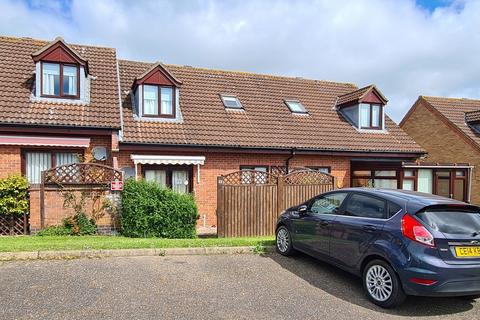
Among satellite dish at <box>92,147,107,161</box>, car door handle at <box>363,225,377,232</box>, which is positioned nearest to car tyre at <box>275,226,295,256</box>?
car door handle at <box>363,225,377,232</box>

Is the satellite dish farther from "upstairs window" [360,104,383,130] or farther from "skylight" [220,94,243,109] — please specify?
"upstairs window" [360,104,383,130]

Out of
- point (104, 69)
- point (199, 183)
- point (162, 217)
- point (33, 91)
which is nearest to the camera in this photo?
point (162, 217)

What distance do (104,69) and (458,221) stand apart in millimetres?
→ 13324

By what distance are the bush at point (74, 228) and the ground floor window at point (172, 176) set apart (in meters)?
3.15

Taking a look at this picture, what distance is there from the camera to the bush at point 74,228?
9.78 meters

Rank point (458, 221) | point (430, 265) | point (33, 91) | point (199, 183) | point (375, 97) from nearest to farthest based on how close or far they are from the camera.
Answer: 1. point (430, 265)
2. point (458, 221)
3. point (33, 91)
4. point (199, 183)
5. point (375, 97)

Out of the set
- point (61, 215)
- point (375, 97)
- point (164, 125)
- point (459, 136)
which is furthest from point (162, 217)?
point (459, 136)

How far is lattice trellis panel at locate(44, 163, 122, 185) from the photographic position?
1016 cm

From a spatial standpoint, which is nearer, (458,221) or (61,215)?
(458,221)

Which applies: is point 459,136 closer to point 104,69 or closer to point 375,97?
point 375,97

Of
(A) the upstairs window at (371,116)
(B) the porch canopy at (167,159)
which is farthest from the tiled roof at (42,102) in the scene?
(A) the upstairs window at (371,116)

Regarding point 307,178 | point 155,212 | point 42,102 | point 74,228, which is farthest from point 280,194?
point 42,102

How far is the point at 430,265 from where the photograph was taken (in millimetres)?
4777

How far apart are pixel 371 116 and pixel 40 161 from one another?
13731 millimetres
